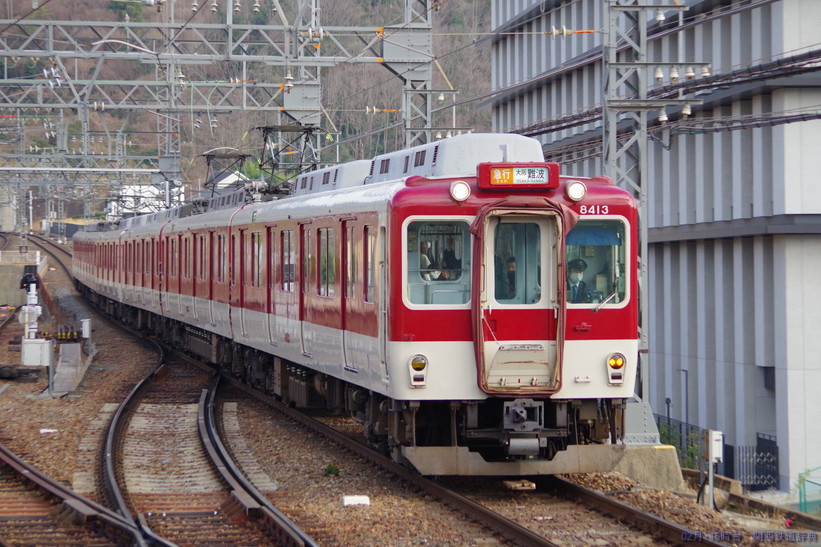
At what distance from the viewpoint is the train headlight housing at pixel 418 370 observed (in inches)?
390

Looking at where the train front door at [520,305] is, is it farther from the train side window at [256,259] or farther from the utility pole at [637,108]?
the train side window at [256,259]

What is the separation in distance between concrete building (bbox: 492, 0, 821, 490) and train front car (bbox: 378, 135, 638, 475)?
7996mm

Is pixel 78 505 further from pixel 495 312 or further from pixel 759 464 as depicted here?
pixel 759 464

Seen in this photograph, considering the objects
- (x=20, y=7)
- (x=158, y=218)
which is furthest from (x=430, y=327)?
(x=20, y=7)

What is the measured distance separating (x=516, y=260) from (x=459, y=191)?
770 millimetres

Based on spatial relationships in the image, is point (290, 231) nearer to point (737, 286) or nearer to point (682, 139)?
point (737, 286)

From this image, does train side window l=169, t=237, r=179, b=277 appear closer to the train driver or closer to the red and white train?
the red and white train

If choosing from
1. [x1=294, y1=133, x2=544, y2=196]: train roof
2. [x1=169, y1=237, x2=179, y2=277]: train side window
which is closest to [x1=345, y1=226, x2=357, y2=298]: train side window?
[x1=294, y1=133, x2=544, y2=196]: train roof

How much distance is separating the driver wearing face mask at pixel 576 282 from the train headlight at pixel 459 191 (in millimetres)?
1104

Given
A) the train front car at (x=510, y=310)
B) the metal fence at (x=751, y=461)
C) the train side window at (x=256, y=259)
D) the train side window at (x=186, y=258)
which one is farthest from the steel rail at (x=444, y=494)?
the metal fence at (x=751, y=461)

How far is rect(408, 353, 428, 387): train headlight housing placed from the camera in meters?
9.91

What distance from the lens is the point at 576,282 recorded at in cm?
1016

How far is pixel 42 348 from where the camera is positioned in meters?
20.9


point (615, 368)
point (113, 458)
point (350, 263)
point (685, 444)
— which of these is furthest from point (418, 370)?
point (685, 444)
